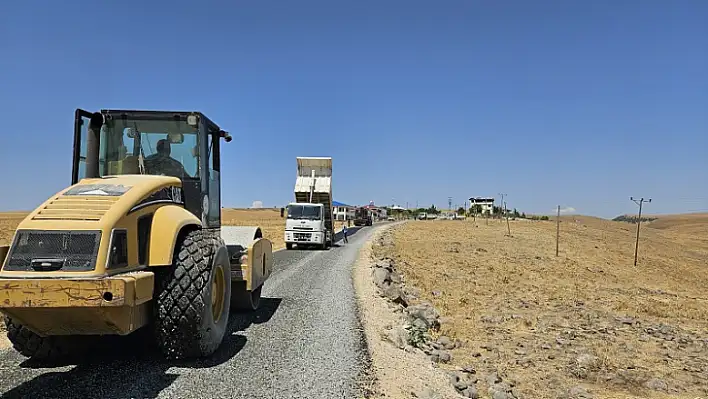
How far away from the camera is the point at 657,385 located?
10258 millimetres

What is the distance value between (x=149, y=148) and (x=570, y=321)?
12.4m

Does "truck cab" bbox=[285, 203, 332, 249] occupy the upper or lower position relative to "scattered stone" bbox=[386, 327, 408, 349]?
upper

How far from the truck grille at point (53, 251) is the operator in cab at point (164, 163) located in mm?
2362

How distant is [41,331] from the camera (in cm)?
550

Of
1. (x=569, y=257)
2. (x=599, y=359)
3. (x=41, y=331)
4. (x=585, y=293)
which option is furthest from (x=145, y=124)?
(x=569, y=257)

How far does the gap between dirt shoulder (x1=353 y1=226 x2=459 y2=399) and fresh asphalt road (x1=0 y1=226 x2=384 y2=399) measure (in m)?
0.23

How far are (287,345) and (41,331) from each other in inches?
127

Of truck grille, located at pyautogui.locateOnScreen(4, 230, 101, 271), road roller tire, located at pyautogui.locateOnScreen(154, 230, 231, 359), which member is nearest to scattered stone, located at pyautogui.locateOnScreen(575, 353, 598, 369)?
road roller tire, located at pyautogui.locateOnScreen(154, 230, 231, 359)

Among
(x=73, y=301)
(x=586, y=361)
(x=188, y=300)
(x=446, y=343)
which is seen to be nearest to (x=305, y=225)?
(x=446, y=343)

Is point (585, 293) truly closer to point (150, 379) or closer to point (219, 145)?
point (219, 145)

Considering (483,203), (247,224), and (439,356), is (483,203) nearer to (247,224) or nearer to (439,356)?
(247,224)

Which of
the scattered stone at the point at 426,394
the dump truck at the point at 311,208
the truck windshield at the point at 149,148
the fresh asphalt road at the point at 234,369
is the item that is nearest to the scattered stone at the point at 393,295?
the fresh asphalt road at the point at 234,369

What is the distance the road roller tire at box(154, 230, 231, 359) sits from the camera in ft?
20.0

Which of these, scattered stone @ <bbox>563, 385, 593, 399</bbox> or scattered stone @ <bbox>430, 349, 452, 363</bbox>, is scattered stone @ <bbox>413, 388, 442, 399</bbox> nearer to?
scattered stone @ <bbox>430, 349, 452, 363</bbox>
